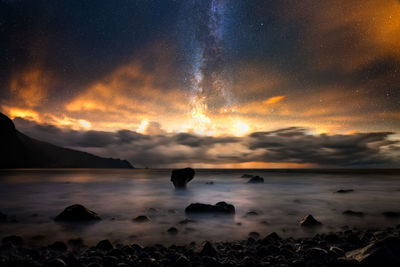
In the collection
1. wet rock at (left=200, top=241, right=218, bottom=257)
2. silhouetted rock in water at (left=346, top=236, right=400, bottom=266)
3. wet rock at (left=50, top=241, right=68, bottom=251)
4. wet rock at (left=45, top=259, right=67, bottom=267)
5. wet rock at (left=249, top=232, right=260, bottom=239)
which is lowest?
wet rock at (left=249, top=232, right=260, bottom=239)

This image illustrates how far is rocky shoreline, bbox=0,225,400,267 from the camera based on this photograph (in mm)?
4062

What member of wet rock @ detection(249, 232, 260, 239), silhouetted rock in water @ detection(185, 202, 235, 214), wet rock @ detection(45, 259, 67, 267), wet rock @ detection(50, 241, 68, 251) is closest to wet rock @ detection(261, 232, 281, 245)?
wet rock @ detection(249, 232, 260, 239)

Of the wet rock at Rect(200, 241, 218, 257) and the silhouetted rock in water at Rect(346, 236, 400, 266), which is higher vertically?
the silhouetted rock in water at Rect(346, 236, 400, 266)

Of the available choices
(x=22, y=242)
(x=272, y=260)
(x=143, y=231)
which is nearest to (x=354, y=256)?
(x=272, y=260)

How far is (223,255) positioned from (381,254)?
2.90m

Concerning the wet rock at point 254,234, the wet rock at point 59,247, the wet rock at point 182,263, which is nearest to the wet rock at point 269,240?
the wet rock at point 254,234

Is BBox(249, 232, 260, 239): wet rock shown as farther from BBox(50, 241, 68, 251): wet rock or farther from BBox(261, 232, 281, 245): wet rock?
BBox(50, 241, 68, 251): wet rock

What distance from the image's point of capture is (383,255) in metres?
3.89

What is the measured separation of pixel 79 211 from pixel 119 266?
561cm

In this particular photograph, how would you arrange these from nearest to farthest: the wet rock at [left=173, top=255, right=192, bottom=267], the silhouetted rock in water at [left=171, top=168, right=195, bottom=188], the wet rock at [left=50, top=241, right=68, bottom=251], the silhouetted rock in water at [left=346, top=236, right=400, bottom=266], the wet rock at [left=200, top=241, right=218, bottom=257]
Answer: the silhouetted rock in water at [left=346, top=236, right=400, bottom=266]
the wet rock at [left=173, top=255, right=192, bottom=267]
the wet rock at [left=200, top=241, right=218, bottom=257]
the wet rock at [left=50, top=241, right=68, bottom=251]
the silhouetted rock in water at [left=171, top=168, right=195, bottom=188]

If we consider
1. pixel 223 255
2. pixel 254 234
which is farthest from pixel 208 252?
pixel 254 234

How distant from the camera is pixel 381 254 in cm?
390

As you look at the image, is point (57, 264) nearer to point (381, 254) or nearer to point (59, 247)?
point (59, 247)

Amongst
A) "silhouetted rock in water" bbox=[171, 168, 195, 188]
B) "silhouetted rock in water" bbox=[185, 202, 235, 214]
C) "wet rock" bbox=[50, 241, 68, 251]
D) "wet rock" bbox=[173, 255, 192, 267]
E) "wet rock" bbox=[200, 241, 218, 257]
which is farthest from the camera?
"silhouetted rock in water" bbox=[171, 168, 195, 188]
